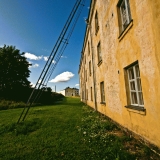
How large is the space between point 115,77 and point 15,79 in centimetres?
2464

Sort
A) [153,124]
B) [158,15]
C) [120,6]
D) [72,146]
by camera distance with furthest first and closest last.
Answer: [120,6], [72,146], [153,124], [158,15]

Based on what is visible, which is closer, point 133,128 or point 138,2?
point 138,2

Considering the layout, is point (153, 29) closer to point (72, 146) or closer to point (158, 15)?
point (158, 15)

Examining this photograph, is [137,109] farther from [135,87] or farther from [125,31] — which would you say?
[125,31]

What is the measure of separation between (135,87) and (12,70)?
86.9 feet

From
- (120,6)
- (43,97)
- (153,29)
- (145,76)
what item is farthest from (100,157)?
(43,97)

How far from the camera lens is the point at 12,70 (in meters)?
24.6

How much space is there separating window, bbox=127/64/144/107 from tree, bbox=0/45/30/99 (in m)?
22.2

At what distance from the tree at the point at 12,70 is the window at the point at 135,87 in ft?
72.7

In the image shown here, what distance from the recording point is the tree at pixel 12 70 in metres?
22.7

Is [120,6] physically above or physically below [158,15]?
above

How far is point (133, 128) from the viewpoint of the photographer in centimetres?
416

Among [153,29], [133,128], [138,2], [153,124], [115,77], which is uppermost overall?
[138,2]

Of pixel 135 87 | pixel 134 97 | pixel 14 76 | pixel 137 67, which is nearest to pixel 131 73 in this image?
pixel 137 67
